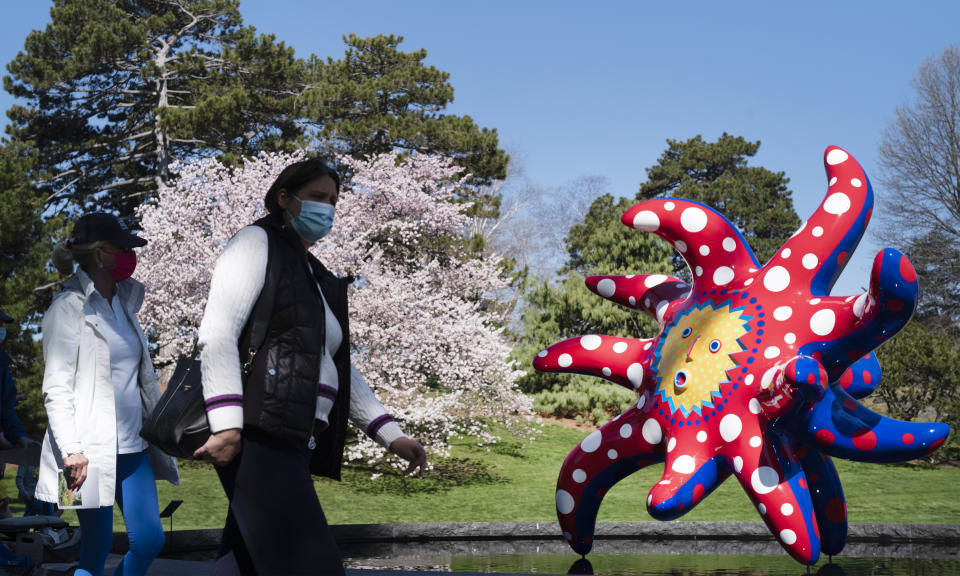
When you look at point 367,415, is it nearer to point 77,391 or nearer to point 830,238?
point 77,391

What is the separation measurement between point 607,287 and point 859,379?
1661 mm

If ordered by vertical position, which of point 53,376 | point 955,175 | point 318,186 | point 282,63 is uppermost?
point 282,63

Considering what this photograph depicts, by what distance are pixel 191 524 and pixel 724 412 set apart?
800 cm

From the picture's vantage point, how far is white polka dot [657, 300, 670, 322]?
5500mm

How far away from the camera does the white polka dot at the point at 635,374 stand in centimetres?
539

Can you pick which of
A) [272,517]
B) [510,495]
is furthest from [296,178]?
[510,495]

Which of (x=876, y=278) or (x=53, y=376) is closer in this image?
(x=53, y=376)

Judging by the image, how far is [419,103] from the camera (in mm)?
24078

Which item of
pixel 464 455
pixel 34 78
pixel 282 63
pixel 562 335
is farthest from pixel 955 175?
pixel 34 78

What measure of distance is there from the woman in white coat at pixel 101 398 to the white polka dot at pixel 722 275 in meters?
3.11

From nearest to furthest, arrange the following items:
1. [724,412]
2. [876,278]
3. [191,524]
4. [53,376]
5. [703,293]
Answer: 1. [53,376]
2. [876,278]
3. [724,412]
4. [703,293]
5. [191,524]

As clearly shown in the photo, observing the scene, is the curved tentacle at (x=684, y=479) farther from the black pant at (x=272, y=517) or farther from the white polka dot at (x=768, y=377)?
the black pant at (x=272, y=517)

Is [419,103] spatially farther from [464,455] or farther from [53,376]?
[53,376]

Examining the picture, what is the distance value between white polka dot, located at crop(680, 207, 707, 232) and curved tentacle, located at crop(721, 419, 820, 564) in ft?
3.93
